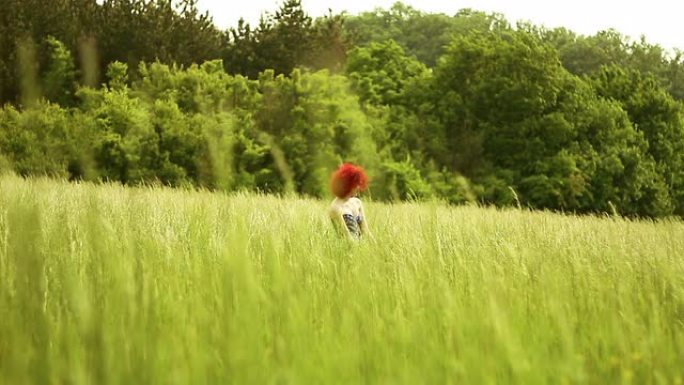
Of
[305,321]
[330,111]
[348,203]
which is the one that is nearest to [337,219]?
[348,203]

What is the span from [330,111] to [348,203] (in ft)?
49.5

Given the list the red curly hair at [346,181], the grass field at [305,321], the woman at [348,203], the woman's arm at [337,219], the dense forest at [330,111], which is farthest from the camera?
the dense forest at [330,111]

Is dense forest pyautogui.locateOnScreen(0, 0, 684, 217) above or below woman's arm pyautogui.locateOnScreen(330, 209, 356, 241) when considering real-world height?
below

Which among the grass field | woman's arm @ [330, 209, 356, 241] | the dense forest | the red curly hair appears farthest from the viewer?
the dense forest

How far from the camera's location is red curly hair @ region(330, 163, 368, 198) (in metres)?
6.82

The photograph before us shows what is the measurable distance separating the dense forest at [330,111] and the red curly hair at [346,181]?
8959mm

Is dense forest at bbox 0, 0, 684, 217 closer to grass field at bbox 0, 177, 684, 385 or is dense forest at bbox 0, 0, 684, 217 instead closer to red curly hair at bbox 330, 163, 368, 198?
red curly hair at bbox 330, 163, 368, 198

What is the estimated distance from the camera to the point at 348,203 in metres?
6.64

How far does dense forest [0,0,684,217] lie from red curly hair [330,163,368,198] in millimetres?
8959

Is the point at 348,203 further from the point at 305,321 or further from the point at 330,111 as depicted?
the point at 330,111

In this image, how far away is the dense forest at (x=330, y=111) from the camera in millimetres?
19125

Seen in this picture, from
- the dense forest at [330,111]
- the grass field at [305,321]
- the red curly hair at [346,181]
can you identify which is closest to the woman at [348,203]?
the red curly hair at [346,181]

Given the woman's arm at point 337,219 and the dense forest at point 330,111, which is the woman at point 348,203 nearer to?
the woman's arm at point 337,219

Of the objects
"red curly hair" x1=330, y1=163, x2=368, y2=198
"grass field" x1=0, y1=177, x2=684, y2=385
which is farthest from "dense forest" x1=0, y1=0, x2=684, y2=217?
"grass field" x1=0, y1=177, x2=684, y2=385
